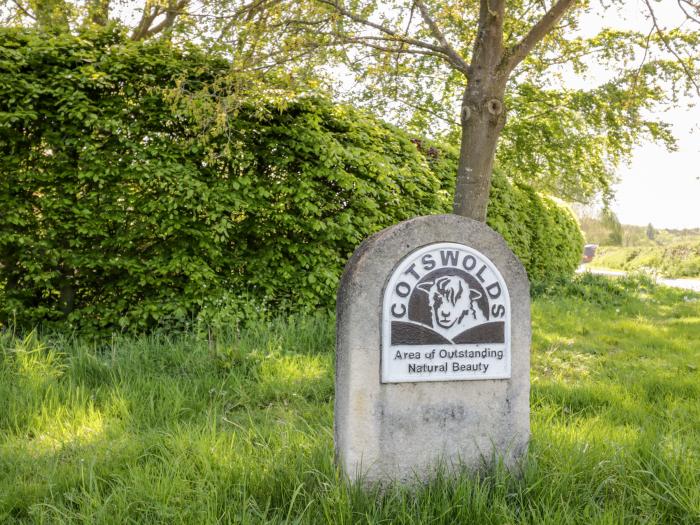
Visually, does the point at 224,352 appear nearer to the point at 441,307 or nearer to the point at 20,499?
the point at 20,499

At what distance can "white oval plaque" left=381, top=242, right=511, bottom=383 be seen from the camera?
244 cm

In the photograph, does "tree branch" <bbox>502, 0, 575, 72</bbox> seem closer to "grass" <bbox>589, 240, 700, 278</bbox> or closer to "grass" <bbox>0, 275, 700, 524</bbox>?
"grass" <bbox>0, 275, 700, 524</bbox>

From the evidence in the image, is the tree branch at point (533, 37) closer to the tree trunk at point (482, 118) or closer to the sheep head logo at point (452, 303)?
the tree trunk at point (482, 118)

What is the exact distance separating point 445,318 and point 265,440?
47.7 inches

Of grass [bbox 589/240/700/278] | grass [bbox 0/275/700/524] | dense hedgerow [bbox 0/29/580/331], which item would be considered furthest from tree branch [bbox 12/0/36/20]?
grass [bbox 589/240/700/278]

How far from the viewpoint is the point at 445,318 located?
2.54m

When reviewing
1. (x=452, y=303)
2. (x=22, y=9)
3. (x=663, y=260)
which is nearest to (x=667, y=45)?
(x=452, y=303)

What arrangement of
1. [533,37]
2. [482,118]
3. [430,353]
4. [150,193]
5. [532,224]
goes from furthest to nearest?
[532,224], [533,37], [482,118], [150,193], [430,353]

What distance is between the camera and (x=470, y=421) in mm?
2580

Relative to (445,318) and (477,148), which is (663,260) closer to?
(477,148)

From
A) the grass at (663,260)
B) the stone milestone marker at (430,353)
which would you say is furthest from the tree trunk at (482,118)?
the grass at (663,260)

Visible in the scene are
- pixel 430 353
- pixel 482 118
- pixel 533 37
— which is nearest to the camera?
pixel 430 353

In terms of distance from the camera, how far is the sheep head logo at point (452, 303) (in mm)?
2514

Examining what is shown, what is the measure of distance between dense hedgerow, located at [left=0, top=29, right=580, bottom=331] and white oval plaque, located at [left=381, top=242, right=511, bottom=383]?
2752 millimetres
